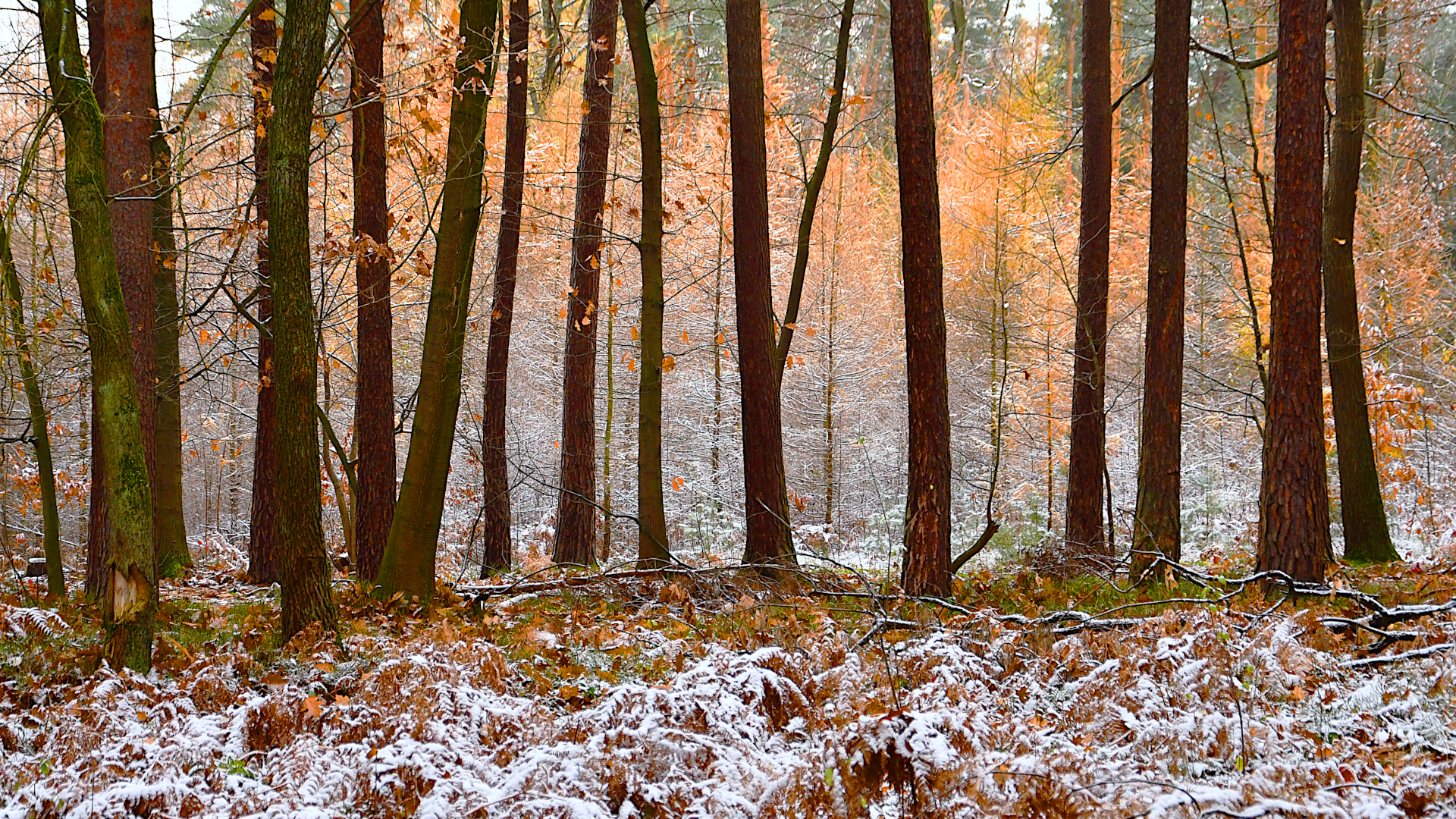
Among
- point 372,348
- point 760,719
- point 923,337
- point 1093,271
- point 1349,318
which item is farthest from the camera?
point 1093,271

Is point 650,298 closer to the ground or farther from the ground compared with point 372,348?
farther from the ground

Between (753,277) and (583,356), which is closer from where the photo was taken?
(753,277)

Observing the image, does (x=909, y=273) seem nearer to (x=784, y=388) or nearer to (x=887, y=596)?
(x=887, y=596)

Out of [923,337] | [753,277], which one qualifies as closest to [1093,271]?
[753,277]

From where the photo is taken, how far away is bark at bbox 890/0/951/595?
6363mm

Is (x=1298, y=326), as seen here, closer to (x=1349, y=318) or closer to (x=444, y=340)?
(x=1349, y=318)

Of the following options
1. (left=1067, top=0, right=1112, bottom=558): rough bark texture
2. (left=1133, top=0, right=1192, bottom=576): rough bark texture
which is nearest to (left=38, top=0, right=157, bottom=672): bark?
(left=1133, top=0, right=1192, bottom=576): rough bark texture

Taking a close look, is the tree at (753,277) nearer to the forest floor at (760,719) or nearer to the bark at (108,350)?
the forest floor at (760,719)

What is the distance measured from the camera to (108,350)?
4492 millimetres

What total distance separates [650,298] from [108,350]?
13.3 ft

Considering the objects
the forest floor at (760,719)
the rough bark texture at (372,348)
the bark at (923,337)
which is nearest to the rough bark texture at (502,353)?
the rough bark texture at (372,348)

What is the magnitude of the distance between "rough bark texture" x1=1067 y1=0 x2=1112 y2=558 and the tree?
359 centimetres

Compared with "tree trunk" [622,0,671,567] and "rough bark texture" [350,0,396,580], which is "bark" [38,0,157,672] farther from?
"tree trunk" [622,0,671,567]

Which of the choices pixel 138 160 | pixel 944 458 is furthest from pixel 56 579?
pixel 944 458
